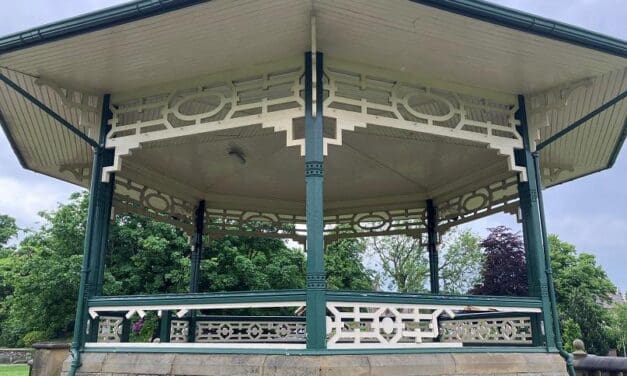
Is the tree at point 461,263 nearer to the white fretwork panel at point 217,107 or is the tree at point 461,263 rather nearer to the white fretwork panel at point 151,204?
the white fretwork panel at point 151,204

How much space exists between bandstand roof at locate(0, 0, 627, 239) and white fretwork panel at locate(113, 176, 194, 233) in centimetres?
4

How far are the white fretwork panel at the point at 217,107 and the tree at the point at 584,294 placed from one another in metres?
20.1

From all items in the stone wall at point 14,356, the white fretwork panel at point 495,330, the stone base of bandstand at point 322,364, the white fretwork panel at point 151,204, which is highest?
the white fretwork panel at point 151,204

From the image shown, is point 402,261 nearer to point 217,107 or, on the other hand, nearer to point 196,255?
point 196,255

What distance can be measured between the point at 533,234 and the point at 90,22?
557 centimetres

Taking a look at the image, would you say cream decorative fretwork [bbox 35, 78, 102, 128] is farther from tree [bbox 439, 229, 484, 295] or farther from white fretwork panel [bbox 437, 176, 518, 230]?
tree [bbox 439, 229, 484, 295]

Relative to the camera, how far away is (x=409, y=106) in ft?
19.8

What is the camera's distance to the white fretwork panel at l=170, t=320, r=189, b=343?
8.73 metres

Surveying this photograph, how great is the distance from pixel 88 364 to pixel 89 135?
2922mm

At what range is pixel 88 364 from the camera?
5.55 metres

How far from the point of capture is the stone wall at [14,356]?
20781 millimetres

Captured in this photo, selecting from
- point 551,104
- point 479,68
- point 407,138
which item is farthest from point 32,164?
point 551,104

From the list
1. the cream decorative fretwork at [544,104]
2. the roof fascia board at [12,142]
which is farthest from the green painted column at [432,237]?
the roof fascia board at [12,142]

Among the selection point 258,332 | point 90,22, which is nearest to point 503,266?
point 258,332
